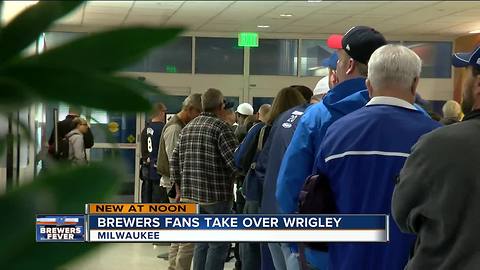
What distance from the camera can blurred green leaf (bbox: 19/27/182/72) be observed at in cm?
22

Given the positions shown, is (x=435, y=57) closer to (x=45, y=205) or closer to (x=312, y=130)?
(x=312, y=130)

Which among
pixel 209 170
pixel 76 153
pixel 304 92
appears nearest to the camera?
pixel 76 153

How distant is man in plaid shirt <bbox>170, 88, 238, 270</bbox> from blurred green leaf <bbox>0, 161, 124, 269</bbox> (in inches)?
Result: 185

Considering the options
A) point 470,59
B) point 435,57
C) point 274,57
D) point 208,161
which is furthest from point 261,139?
point 435,57

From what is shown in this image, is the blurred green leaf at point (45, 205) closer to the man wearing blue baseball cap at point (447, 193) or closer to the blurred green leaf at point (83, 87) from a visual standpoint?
the blurred green leaf at point (83, 87)

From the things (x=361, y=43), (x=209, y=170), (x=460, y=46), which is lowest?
(x=209, y=170)

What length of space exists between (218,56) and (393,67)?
1135cm

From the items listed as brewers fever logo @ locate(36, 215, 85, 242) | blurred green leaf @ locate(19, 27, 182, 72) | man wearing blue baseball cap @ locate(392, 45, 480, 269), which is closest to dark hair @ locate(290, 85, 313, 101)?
man wearing blue baseball cap @ locate(392, 45, 480, 269)

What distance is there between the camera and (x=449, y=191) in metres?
1.72

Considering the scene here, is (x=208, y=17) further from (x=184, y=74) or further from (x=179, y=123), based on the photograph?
(x=179, y=123)

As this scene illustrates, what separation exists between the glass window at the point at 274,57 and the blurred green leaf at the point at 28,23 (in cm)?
1328

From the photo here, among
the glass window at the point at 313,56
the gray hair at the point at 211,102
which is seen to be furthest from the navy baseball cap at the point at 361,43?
the glass window at the point at 313,56

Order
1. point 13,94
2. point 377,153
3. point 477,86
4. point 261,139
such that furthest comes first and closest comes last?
1. point 261,139
2. point 377,153
3. point 477,86
4. point 13,94

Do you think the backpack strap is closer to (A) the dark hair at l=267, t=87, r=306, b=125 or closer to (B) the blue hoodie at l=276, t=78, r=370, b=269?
(A) the dark hair at l=267, t=87, r=306, b=125
